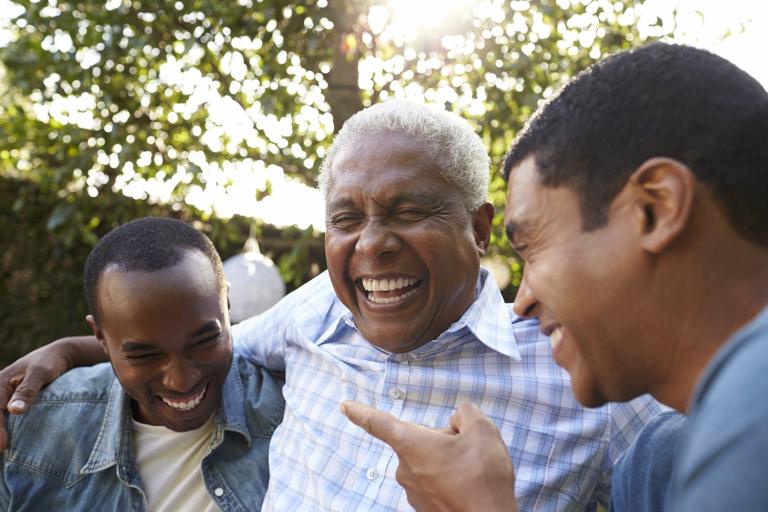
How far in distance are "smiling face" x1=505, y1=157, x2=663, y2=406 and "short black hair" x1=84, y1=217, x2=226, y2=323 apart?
1.30m

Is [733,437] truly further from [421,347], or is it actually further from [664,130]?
[421,347]

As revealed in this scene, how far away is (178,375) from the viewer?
2.33 meters

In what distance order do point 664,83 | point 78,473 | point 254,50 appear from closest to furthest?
point 664,83, point 78,473, point 254,50

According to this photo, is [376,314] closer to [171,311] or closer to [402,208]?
[402,208]

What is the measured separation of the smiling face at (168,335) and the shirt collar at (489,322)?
47 cm

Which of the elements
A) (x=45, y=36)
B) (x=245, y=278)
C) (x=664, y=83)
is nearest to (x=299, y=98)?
(x=245, y=278)

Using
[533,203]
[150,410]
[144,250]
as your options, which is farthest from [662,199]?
[150,410]

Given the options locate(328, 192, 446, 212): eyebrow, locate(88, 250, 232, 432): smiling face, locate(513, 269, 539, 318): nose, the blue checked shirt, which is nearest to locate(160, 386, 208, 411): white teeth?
locate(88, 250, 232, 432): smiling face

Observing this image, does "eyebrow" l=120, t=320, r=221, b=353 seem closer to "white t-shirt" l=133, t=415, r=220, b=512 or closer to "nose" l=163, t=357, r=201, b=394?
"nose" l=163, t=357, r=201, b=394

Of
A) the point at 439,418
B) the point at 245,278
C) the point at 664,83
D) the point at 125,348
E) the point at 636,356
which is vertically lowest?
the point at 245,278

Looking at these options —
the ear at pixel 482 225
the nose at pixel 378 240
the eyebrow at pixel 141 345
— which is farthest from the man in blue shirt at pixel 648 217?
the eyebrow at pixel 141 345

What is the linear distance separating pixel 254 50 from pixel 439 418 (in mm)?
3981

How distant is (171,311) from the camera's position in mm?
2312

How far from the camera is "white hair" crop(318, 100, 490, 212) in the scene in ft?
7.47
